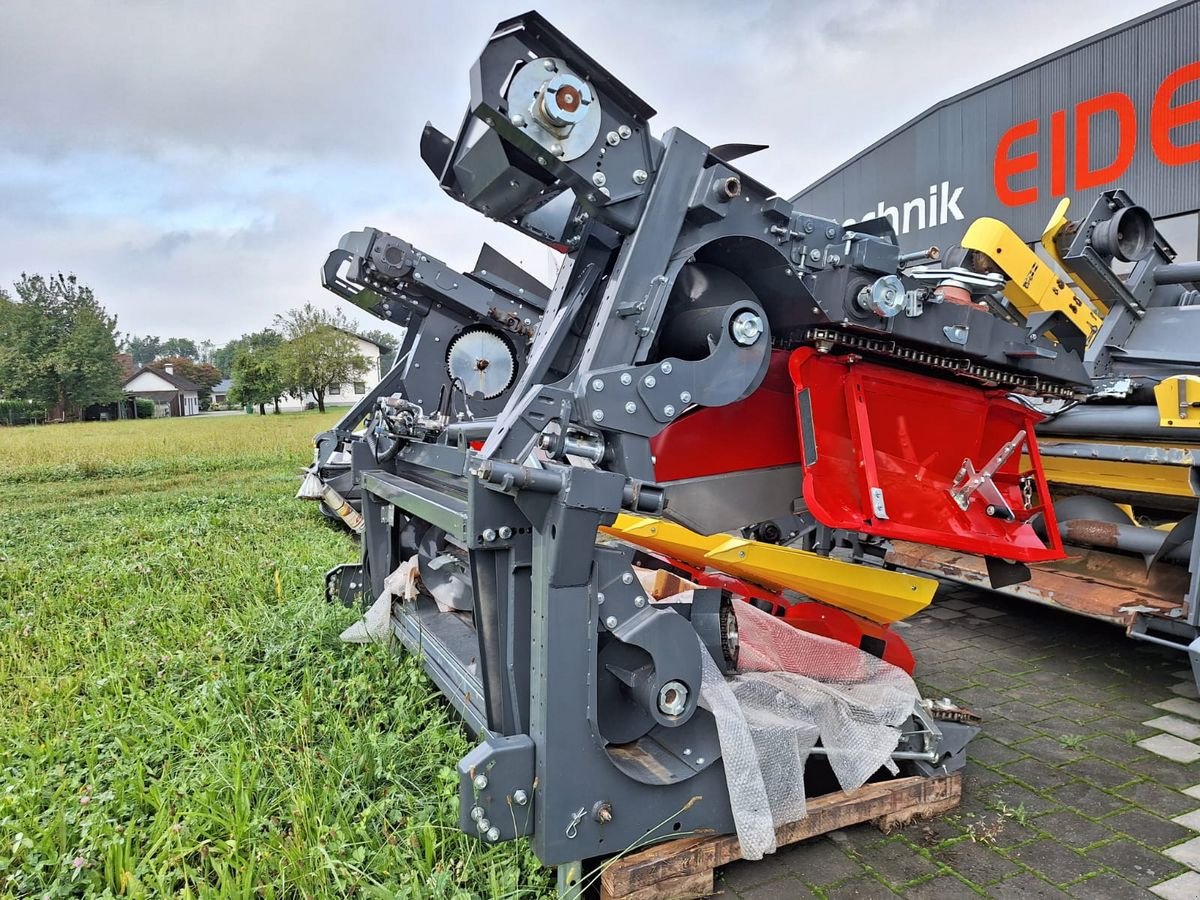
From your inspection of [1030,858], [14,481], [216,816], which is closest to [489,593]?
[216,816]

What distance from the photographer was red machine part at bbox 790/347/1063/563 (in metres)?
2.85

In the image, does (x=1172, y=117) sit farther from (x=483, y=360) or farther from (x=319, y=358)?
(x=319, y=358)

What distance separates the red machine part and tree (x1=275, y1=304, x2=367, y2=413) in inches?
1748

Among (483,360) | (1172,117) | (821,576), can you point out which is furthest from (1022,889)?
(1172,117)

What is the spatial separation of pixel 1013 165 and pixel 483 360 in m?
10.00

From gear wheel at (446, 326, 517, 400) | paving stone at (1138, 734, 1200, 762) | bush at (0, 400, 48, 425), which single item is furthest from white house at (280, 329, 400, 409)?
paving stone at (1138, 734, 1200, 762)

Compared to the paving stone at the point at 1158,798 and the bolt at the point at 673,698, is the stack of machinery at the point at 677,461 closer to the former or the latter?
the bolt at the point at 673,698

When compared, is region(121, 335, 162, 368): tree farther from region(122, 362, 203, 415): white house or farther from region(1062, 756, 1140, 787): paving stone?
region(1062, 756, 1140, 787): paving stone

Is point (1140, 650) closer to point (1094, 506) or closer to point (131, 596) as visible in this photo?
point (1094, 506)

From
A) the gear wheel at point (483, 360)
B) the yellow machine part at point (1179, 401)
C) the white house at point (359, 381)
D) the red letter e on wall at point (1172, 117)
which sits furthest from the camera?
the white house at point (359, 381)

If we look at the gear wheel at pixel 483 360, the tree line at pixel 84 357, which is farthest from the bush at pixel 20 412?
the gear wheel at pixel 483 360

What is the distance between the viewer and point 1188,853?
2568mm

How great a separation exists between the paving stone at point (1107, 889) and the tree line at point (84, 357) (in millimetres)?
35641

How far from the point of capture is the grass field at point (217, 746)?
89.0 inches
